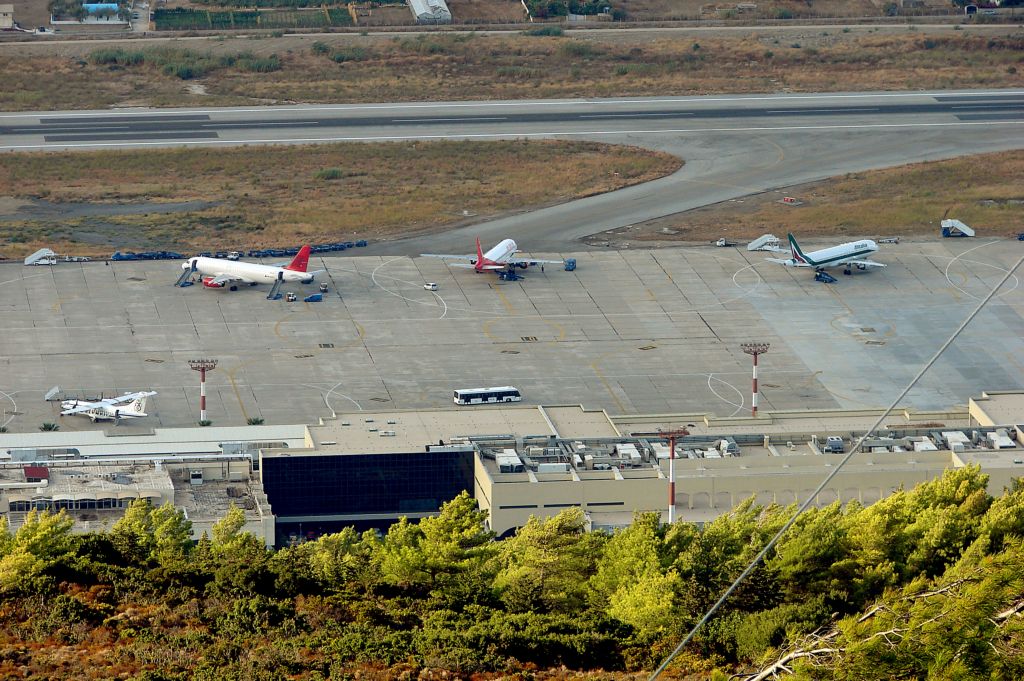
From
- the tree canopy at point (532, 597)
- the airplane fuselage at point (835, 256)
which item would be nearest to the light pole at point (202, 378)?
the tree canopy at point (532, 597)

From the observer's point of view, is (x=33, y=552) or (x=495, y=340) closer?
(x=33, y=552)

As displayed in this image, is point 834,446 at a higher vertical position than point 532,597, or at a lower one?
lower

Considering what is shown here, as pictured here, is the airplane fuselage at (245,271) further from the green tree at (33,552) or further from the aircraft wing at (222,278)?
the green tree at (33,552)

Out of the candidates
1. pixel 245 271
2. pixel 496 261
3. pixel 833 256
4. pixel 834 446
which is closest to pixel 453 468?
pixel 834 446

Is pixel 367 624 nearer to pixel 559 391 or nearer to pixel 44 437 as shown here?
pixel 44 437

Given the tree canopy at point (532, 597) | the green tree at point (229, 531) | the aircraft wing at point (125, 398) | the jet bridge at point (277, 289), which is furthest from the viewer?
the jet bridge at point (277, 289)

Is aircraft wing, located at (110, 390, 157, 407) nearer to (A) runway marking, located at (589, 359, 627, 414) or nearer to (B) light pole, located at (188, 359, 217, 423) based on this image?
(B) light pole, located at (188, 359, 217, 423)

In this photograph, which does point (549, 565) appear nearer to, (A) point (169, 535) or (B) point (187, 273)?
(A) point (169, 535)
